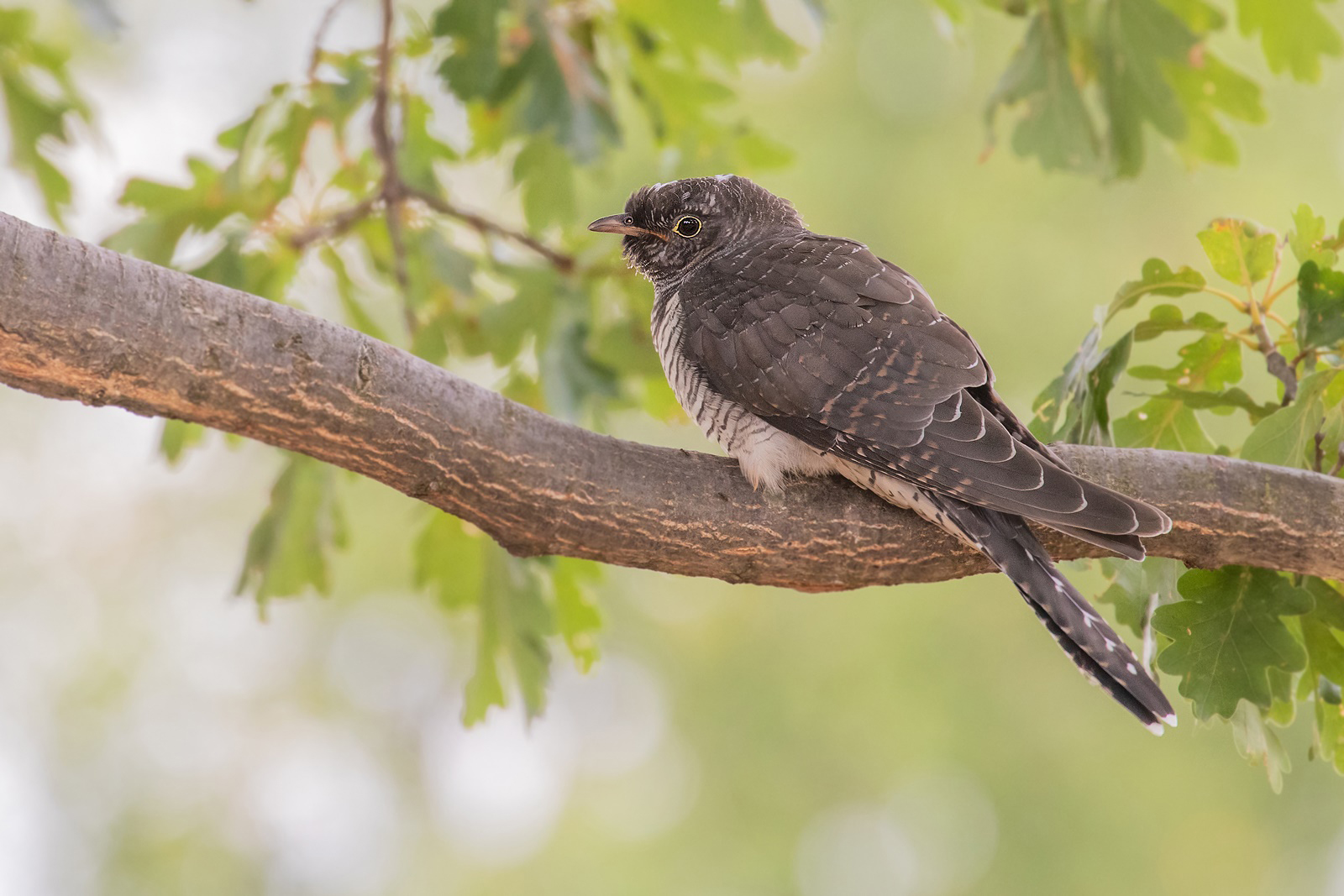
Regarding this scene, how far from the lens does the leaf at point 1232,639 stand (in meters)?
2.38

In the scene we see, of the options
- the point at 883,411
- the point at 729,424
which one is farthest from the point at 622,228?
the point at 883,411

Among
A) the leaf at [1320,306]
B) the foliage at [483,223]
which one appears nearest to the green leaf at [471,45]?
the foliage at [483,223]

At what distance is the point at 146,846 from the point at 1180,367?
23.4 feet

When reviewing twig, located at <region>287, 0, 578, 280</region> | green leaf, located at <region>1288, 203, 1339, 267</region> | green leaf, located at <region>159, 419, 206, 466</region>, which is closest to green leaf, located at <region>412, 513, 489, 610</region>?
twig, located at <region>287, 0, 578, 280</region>

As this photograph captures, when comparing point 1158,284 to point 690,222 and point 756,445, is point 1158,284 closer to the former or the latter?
point 756,445

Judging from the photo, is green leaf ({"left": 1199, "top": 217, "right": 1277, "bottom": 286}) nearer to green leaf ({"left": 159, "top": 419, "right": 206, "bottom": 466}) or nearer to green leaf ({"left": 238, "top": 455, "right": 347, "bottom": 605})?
green leaf ({"left": 238, "top": 455, "right": 347, "bottom": 605})

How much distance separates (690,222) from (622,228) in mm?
194

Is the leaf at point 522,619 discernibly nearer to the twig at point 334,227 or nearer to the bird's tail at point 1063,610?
the twig at point 334,227

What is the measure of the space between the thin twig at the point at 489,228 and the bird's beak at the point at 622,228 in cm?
26

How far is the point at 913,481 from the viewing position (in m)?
2.44

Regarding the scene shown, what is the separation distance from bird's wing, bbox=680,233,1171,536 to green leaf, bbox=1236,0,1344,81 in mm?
1448

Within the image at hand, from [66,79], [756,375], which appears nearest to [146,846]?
[66,79]

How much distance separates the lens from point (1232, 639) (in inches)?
95.0

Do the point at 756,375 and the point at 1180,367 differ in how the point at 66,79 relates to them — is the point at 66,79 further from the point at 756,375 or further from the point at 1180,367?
the point at 1180,367
